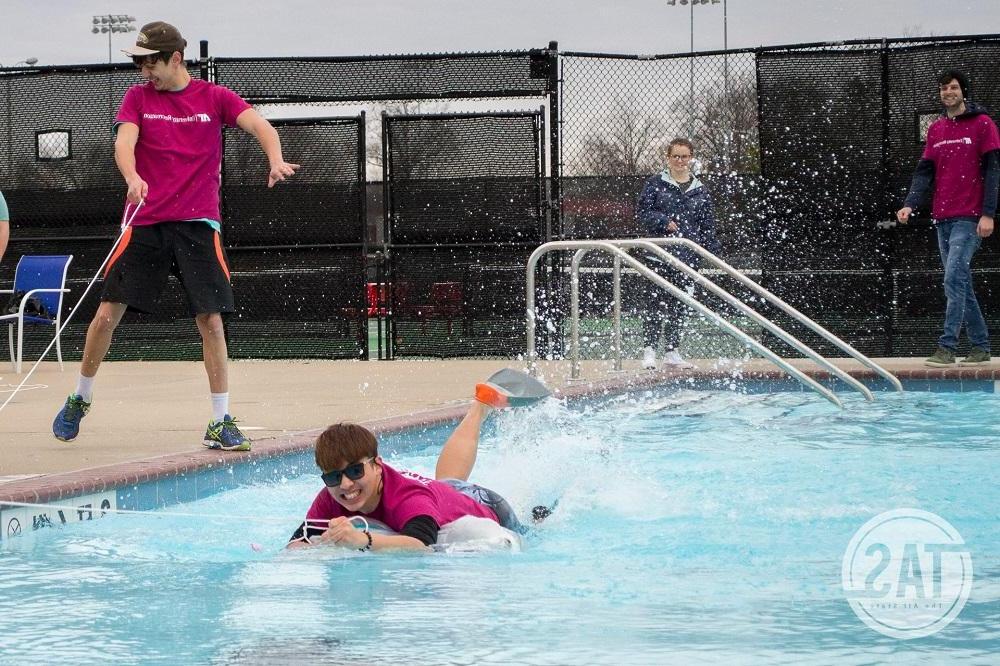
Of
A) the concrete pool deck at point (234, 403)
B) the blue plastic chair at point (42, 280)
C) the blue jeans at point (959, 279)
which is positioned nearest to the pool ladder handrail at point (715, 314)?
the concrete pool deck at point (234, 403)

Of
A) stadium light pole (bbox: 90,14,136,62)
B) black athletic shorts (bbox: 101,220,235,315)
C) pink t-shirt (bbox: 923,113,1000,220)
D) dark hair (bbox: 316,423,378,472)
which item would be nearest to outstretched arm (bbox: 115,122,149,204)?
black athletic shorts (bbox: 101,220,235,315)

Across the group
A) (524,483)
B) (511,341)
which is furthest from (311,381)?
(524,483)

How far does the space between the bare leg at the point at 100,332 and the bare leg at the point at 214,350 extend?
1.29 ft

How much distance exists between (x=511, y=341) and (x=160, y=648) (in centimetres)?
878

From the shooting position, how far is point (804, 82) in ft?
38.7

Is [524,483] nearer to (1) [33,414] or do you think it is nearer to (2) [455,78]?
(1) [33,414]

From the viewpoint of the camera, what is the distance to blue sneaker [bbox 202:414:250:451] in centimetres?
632

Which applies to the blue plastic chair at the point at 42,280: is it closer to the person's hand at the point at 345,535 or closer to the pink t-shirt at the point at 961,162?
the pink t-shirt at the point at 961,162

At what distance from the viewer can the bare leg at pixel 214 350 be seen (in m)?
6.64

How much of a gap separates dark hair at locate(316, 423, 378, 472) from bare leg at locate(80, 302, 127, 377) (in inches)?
106

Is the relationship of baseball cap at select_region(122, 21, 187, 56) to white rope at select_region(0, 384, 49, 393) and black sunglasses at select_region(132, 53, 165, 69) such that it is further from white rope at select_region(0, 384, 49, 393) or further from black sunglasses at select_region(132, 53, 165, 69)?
white rope at select_region(0, 384, 49, 393)

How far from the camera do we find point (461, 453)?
18.1ft

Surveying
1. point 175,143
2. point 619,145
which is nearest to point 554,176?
point 619,145

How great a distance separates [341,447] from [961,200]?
740 cm
